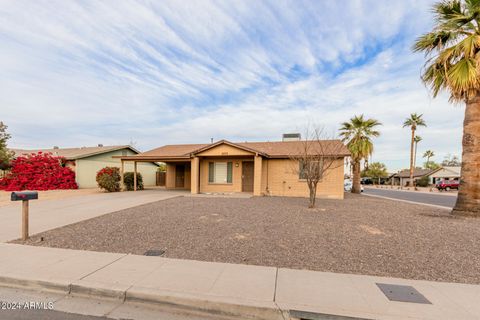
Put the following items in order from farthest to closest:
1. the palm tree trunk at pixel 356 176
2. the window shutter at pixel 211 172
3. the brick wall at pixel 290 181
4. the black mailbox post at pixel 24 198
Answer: the palm tree trunk at pixel 356 176, the window shutter at pixel 211 172, the brick wall at pixel 290 181, the black mailbox post at pixel 24 198

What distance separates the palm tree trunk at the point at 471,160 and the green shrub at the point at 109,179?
20.1m

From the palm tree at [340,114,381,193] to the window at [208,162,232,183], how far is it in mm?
11786

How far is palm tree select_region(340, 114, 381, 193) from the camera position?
20.6 m

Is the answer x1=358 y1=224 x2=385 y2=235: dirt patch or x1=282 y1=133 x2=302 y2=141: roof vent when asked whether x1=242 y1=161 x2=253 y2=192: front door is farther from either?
x1=358 y1=224 x2=385 y2=235: dirt patch

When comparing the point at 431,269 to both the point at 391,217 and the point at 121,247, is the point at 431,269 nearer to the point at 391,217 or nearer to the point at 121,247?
the point at 391,217

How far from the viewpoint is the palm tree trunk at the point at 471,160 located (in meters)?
8.71

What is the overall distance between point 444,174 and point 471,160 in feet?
184

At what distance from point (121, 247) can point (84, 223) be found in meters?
3.13

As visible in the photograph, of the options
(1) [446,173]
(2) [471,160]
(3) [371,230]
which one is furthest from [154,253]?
(1) [446,173]

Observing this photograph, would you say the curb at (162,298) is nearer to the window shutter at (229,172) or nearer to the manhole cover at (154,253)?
the manhole cover at (154,253)

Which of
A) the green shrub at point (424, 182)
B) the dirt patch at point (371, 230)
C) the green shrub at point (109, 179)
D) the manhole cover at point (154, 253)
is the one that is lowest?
the green shrub at point (424, 182)

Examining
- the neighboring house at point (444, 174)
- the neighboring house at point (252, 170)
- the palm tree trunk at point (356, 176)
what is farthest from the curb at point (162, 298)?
the neighboring house at point (444, 174)

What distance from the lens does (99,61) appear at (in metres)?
12.8

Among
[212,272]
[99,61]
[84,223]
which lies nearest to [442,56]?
[212,272]
